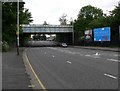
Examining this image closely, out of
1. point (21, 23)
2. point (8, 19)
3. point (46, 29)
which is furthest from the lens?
point (46, 29)

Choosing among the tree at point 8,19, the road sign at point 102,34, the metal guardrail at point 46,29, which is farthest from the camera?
the metal guardrail at point 46,29

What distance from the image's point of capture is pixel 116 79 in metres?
15.7

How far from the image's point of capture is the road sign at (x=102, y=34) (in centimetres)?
8031

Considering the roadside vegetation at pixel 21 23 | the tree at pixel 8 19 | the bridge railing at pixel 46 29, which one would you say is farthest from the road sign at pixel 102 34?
the bridge railing at pixel 46 29

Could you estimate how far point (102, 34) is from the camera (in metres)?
83.5

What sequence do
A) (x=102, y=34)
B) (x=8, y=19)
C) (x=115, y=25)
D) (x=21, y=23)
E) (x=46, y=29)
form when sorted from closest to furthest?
(x=8, y=19) → (x=21, y=23) → (x=102, y=34) → (x=115, y=25) → (x=46, y=29)

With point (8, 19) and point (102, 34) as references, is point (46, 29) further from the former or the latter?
point (8, 19)

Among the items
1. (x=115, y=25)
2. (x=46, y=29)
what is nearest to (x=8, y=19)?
(x=115, y=25)

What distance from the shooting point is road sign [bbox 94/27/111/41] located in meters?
80.3

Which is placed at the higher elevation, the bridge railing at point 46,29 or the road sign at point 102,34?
the bridge railing at point 46,29

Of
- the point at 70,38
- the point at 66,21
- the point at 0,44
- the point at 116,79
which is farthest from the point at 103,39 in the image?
the point at 66,21

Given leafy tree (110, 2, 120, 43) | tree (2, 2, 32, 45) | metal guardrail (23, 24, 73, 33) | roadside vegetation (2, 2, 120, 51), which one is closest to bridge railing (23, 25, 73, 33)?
metal guardrail (23, 24, 73, 33)

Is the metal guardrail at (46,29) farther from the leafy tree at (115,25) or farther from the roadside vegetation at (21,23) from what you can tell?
the leafy tree at (115,25)

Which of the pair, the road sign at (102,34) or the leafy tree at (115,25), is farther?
the leafy tree at (115,25)
